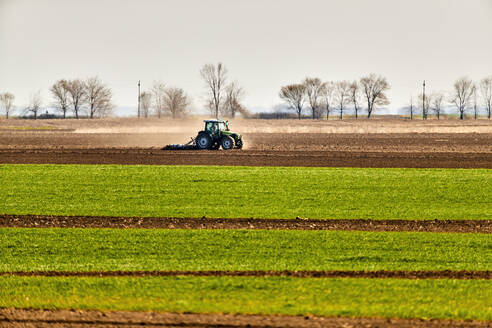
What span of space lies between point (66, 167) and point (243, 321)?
22.8 m

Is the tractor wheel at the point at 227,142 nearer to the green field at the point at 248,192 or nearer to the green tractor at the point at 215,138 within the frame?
the green tractor at the point at 215,138

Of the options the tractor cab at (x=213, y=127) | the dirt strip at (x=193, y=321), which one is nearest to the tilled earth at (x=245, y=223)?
the dirt strip at (x=193, y=321)

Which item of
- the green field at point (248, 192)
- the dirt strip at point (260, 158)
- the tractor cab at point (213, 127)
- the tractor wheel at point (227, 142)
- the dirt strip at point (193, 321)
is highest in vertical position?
the tractor cab at point (213, 127)

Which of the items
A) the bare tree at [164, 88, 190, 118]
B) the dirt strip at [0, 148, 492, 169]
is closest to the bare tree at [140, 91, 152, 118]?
the bare tree at [164, 88, 190, 118]

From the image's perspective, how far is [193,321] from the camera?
28.5 feet

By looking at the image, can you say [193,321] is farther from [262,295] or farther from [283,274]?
[283,274]

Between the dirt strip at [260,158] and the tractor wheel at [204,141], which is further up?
the tractor wheel at [204,141]

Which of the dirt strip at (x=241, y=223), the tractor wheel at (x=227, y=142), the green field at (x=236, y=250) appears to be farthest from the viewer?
the tractor wheel at (x=227, y=142)

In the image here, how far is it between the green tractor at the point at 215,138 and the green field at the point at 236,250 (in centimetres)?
2451

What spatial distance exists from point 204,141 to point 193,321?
1233 inches

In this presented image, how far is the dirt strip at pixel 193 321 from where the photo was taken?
28.0 feet

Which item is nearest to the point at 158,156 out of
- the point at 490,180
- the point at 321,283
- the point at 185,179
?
the point at 185,179

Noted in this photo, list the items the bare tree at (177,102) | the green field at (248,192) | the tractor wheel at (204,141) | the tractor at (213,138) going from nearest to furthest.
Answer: the green field at (248,192) → the tractor wheel at (204,141) → the tractor at (213,138) → the bare tree at (177,102)

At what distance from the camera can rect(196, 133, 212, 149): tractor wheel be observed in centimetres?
3966
